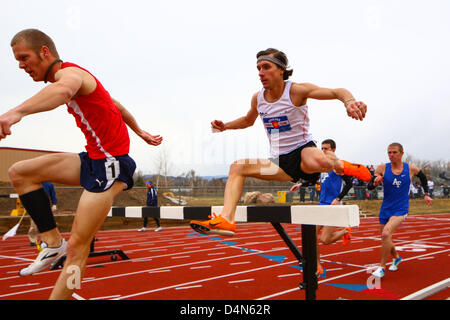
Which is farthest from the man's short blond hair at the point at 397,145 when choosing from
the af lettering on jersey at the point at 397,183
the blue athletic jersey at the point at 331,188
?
the blue athletic jersey at the point at 331,188

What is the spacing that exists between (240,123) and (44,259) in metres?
2.06

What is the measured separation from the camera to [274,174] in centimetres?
283

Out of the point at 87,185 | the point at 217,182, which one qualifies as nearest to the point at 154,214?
the point at 87,185

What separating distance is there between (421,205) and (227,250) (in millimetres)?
18727

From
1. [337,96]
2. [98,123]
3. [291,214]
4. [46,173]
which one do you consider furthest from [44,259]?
[337,96]

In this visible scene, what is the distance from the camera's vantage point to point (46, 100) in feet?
6.03

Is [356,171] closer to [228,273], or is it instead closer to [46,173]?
[228,273]

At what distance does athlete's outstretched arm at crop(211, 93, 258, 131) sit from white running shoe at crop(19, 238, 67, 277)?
177 centimetres

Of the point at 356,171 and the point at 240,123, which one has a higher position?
the point at 240,123

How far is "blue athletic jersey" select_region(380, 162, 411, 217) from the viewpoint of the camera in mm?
5465

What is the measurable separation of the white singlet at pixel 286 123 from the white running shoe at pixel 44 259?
1764mm

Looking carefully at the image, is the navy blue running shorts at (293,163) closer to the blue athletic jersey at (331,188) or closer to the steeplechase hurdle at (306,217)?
the steeplechase hurdle at (306,217)

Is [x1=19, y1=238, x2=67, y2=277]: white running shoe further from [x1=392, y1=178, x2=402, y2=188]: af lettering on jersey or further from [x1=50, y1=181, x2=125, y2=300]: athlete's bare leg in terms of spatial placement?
[x1=392, y1=178, x2=402, y2=188]: af lettering on jersey
